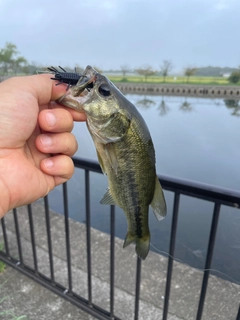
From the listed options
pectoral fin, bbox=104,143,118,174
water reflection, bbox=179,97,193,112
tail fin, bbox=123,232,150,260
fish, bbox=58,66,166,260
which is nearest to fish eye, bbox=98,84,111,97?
fish, bbox=58,66,166,260

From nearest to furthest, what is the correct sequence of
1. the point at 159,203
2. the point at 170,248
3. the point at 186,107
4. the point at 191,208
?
the point at 159,203 < the point at 170,248 < the point at 191,208 < the point at 186,107

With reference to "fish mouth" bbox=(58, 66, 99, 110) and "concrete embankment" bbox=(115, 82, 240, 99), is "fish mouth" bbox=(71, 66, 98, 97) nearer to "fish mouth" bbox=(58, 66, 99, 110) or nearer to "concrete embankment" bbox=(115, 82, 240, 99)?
"fish mouth" bbox=(58, 66, 99, 110)

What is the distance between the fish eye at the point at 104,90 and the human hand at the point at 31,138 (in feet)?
0.82

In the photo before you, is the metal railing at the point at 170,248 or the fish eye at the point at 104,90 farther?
the metal railing at the point at 170,248

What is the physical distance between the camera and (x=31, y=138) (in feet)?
4.59

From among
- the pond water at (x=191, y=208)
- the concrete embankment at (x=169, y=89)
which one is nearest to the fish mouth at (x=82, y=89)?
the pond water at (x=191, y=208)

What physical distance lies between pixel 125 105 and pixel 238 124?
7864 mm

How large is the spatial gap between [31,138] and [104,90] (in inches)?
23.9

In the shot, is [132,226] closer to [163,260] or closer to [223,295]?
[223,295]

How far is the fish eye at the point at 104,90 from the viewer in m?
0.97

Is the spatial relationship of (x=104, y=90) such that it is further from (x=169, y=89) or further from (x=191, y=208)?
(x=169, y=89)

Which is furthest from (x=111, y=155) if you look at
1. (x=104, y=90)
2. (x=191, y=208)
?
(x=191, y=208)

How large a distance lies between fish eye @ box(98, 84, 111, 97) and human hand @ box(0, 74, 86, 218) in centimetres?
25

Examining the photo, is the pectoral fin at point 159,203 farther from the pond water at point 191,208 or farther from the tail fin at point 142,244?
the pond water at point 191,208
